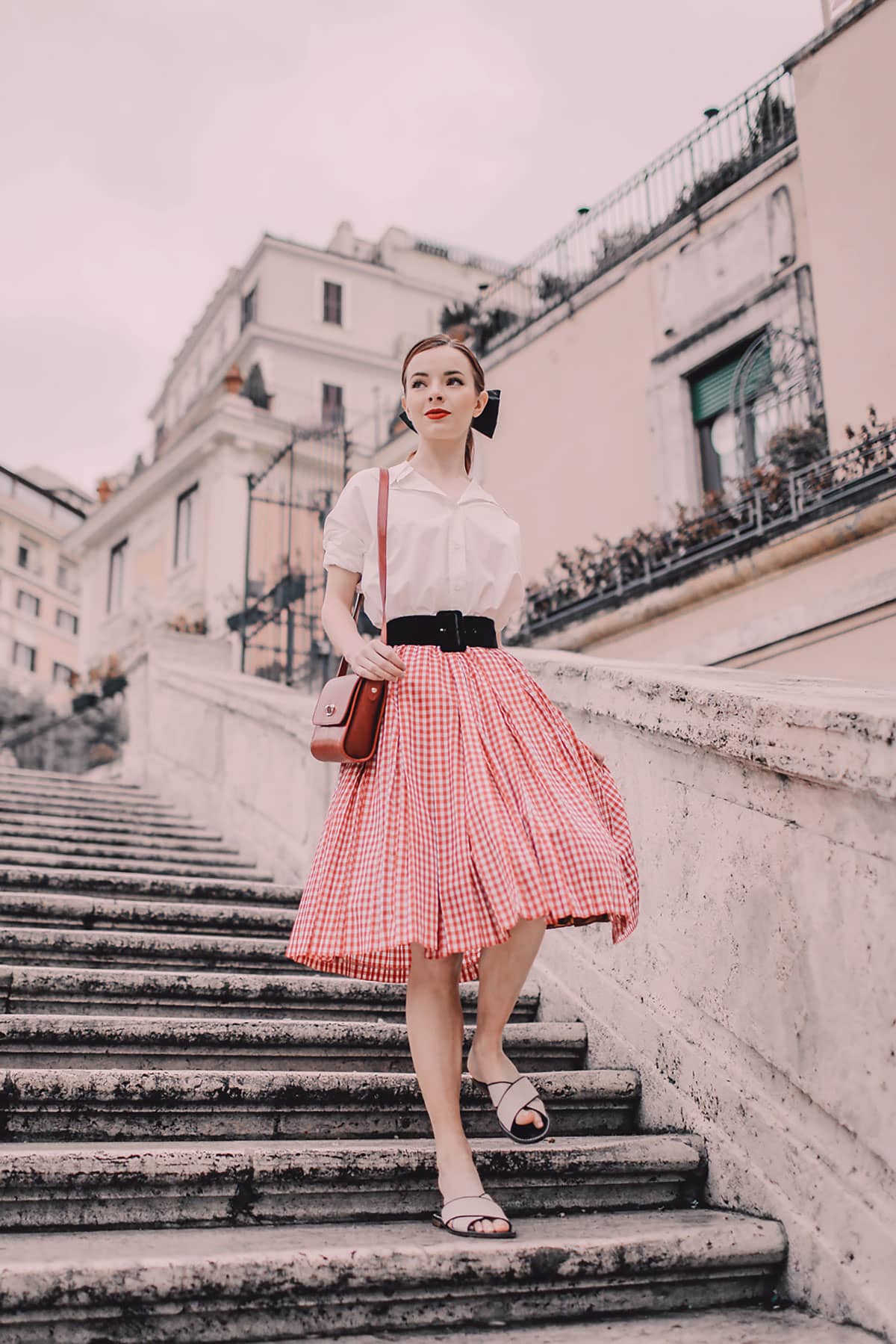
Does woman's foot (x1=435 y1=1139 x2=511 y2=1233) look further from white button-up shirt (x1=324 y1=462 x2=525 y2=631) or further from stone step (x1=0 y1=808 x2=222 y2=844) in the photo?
stone step (x1=0 y1=808 x2=222 y2=844)

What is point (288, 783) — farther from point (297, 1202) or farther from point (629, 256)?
point (629, 256)

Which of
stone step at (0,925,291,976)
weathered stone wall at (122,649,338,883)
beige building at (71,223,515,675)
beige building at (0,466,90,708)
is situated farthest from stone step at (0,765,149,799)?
beige building at (0,466,90,708)

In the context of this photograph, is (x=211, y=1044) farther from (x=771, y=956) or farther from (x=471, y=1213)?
(x=771, y=956)

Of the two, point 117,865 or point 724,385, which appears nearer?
point 117,865

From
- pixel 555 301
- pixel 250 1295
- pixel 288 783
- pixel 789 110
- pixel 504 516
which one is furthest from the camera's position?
pixel 555 301

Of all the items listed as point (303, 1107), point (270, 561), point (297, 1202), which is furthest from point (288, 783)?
point (270, 561)

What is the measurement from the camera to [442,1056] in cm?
227

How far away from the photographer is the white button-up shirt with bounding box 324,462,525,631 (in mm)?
2553

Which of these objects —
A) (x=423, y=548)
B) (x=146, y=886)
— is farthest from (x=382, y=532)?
(x=146, y=886)

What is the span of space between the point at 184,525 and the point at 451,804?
660 inches

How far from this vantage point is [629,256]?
11758 mm

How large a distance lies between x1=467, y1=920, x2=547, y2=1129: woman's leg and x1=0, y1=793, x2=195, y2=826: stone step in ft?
11.8

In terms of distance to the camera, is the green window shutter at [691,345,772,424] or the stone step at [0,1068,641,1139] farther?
the green window shutter at [691,345,772,424]

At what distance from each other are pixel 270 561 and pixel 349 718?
14331 millimetres
